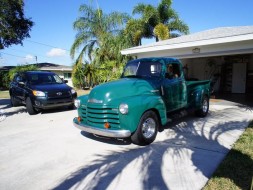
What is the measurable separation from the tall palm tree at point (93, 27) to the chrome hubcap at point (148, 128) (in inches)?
678

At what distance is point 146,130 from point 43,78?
7.42 meters

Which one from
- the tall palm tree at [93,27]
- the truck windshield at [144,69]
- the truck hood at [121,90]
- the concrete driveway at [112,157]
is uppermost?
the tall palm tree at [93,27]

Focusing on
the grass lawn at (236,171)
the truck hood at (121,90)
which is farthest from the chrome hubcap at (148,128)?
the grass lawn at (236,171)

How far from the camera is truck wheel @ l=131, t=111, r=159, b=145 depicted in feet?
18.4

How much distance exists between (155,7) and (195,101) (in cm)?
1795

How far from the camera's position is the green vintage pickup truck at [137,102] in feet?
17.7

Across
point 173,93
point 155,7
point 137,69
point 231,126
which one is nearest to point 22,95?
point 137,69

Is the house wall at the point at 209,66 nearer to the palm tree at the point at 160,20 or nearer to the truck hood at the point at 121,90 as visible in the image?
the palm tree at the point at 160,20

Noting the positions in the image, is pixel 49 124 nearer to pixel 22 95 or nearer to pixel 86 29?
pixel 22 95

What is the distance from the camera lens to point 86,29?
22.7 m

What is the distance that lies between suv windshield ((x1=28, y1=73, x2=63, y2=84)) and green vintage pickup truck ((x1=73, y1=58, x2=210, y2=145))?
559cm

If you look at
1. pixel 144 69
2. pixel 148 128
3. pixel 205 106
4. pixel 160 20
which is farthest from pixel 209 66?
pixel 148 128

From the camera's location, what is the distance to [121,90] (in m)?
5.85

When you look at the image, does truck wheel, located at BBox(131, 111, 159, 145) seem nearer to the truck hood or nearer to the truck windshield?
the truck hood
